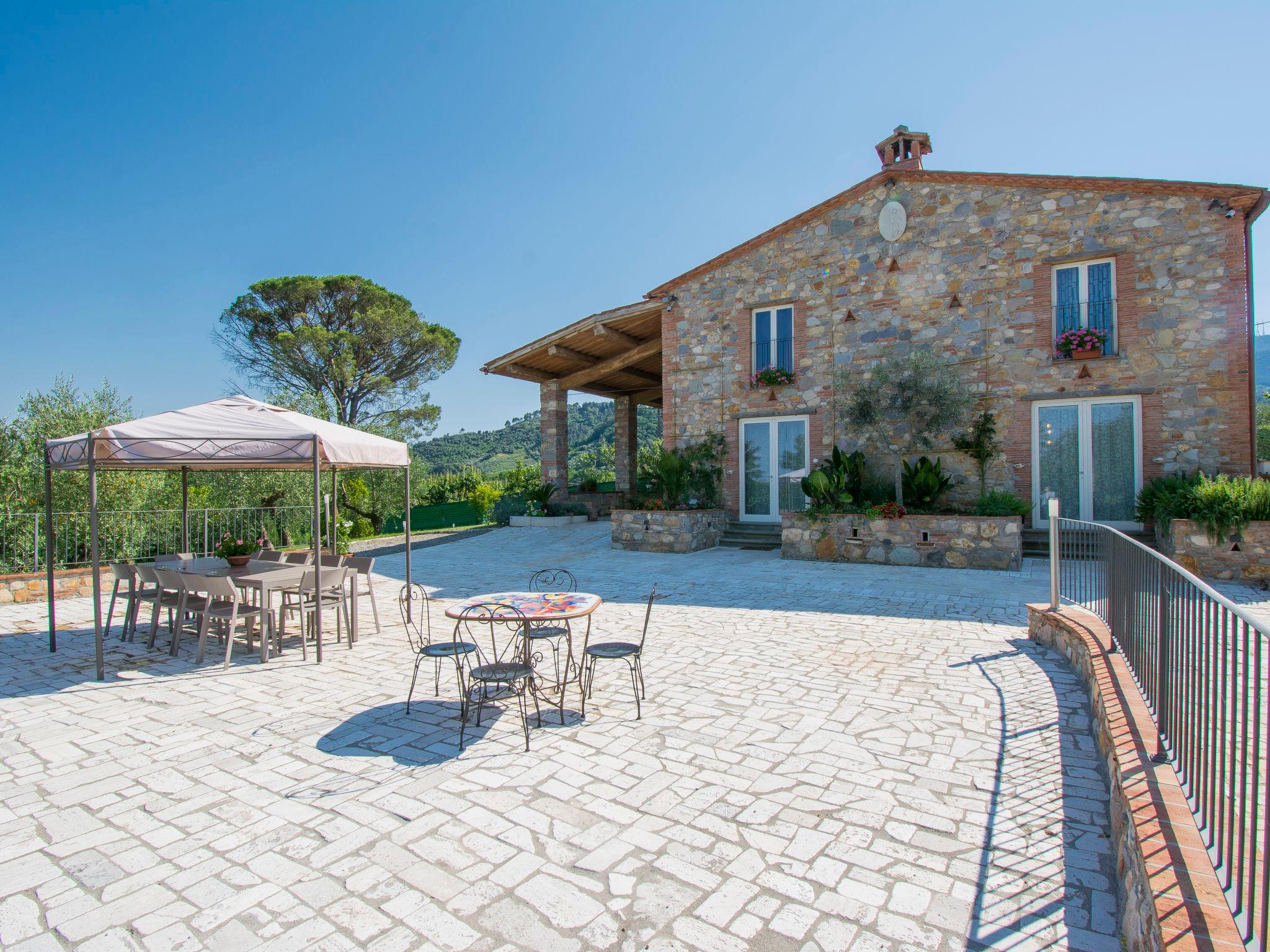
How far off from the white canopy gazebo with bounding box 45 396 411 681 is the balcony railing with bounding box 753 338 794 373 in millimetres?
9692

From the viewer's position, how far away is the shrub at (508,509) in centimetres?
1791

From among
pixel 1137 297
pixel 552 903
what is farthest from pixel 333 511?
pixel 1137 297

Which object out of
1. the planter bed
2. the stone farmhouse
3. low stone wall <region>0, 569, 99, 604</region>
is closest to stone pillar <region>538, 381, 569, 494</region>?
the planter bed

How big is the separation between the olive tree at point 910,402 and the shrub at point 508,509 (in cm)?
921

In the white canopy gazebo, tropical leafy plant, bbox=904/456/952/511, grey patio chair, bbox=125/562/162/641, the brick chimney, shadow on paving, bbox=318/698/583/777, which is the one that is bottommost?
shadow on paving, bbox=318/698/583/777

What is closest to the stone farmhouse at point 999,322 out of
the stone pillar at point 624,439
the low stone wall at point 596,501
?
the low stone wall at point 596,501

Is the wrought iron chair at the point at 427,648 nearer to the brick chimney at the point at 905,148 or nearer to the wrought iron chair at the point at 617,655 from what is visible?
the wrought iron chair at the point at 617,655

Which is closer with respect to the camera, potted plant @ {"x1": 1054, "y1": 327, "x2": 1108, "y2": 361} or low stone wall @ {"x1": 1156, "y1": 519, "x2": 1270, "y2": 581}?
low stone wall @ {"x1": 1156, "y1": 519, "x2": 1270, "y2": 581}

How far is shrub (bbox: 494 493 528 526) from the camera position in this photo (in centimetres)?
1791

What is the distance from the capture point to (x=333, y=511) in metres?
10.9

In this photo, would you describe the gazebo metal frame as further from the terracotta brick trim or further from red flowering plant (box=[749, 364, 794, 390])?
red flowering plant (box=[749, 364, 794, 390])

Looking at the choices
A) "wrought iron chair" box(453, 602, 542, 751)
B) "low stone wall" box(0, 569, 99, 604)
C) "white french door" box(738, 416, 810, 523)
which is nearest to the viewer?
"wrought iron chair" box(453, 602, 542, 751)

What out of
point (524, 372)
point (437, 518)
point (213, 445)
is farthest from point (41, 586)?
point (437, 518)

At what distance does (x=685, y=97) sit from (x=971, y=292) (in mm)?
6443
